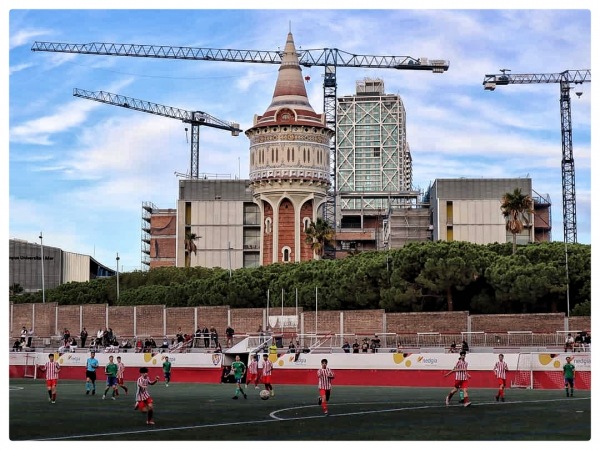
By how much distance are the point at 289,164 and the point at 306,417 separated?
3273 inches

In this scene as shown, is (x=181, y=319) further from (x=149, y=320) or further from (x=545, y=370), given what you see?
(x=545, y=370)

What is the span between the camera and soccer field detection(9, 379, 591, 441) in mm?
27812

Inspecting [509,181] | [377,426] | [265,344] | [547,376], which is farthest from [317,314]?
[509,181]

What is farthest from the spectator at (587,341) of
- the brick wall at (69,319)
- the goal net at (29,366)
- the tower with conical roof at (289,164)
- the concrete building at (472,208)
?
the concrete building at (472,208)

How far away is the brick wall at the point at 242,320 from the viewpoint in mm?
67812

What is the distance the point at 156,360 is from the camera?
6203 cm

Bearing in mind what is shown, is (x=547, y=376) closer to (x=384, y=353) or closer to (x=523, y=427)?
(x=384, y=353)

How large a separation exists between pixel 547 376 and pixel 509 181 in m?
96.8

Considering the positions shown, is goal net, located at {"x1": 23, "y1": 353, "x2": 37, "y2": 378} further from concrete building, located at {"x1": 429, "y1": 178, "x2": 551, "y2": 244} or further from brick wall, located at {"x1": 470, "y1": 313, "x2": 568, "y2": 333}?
concrete building, located at {"x1": 429, "y1": 178, "x2": 551, "y2": 244}

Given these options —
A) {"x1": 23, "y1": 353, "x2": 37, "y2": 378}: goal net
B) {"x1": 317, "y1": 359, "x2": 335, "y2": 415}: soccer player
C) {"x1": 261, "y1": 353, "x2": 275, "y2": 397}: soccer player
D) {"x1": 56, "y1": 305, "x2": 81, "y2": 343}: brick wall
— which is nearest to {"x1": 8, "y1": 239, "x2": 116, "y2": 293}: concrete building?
{"x1": 56, "y1": 305, "x2": 81, "y2": 343}: brick wall

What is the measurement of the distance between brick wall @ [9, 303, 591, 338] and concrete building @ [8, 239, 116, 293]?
47030 mm

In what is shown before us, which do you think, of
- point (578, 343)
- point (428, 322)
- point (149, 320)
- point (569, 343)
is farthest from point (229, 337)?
point (578, 343)

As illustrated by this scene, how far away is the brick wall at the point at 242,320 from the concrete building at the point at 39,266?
47.0 meters

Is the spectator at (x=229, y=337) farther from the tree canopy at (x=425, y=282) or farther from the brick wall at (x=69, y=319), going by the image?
the brick wall at (x=69, y=319)
